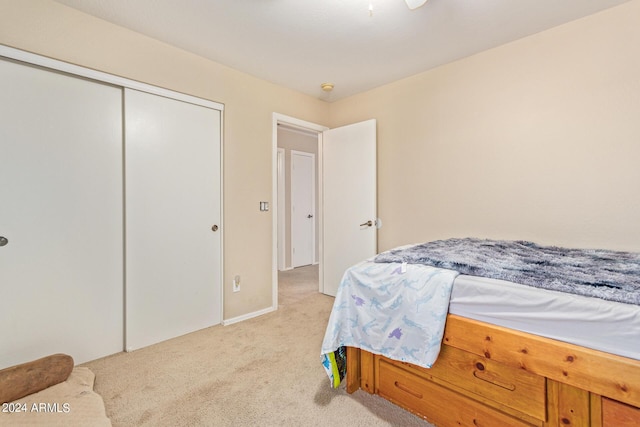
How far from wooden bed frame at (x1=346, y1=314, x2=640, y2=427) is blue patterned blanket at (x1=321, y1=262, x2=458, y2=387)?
0.33ft

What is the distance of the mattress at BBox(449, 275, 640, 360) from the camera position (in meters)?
0.98

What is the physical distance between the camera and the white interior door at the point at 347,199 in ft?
10.5

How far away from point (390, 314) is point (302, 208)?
3.99 m

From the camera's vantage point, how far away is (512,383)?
1.19 m

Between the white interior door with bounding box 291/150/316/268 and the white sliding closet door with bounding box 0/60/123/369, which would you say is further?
the white interior door with bounding box 291/150/316/268

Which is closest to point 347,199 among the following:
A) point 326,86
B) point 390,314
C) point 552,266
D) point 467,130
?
point 326,86

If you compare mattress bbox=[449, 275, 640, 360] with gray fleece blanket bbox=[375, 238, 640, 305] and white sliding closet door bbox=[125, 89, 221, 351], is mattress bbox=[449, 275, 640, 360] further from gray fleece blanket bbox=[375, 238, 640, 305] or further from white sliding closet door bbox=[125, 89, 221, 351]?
white sliding closet door bbox=[125, 89, 221, 351]

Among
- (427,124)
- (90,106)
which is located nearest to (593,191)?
(427,124)

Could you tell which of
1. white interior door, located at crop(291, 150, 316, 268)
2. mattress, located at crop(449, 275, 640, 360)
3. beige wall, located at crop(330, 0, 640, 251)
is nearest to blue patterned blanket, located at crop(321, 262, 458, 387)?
mattress, located at crop(449, 275, 640, 360)

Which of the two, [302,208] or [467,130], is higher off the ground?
[467,130]

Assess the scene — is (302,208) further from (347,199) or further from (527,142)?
(527,142)

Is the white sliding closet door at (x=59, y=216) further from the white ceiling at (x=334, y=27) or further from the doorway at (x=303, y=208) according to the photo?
the doorway at (x=303, y=208)

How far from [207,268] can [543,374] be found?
241 cm

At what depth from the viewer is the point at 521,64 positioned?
2.34m
